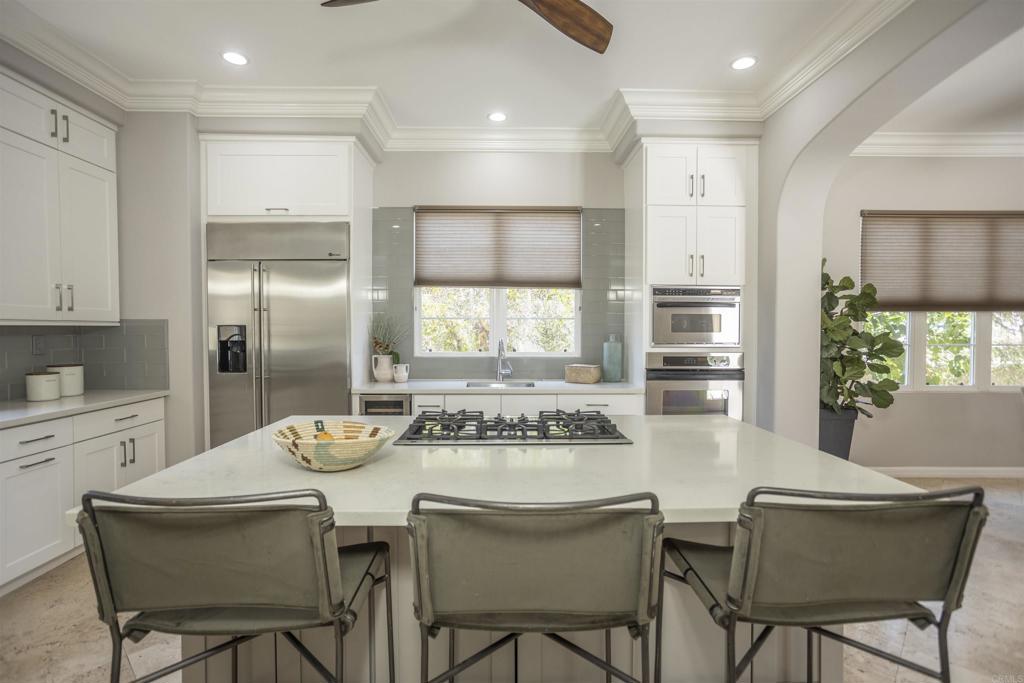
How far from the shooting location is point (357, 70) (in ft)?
10.0

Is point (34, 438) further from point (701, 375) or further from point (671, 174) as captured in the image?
point (671, 174)

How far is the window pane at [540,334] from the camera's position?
4.18m

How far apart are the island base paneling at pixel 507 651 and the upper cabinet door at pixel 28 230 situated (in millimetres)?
2376

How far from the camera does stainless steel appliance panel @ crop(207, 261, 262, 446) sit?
11.1ft

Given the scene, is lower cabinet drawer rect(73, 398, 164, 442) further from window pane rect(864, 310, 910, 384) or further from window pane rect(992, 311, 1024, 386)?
window pane rect(992, 311, 1024, 386)

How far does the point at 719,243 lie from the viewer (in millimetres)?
3480

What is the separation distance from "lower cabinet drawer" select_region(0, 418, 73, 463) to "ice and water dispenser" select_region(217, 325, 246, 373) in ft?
2.99

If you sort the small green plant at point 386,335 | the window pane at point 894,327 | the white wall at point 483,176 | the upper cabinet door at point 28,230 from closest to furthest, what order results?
the upper cabinet door at point 28,230
the small green plant at point 386,335
the white wall at point 483,176
the window pane at point 894,327

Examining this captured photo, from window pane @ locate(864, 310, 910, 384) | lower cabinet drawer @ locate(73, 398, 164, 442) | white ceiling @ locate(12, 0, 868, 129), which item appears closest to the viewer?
white ceiling @ locate(12, 0, 868, 129)

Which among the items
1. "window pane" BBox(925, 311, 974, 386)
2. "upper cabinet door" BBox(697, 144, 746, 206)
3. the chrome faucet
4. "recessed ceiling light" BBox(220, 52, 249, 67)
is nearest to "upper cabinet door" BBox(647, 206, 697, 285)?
"upper cabinet door" BBox(697, 144, 746, 206)

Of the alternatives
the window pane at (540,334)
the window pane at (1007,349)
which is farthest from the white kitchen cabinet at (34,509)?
the window pane at (1007,349)

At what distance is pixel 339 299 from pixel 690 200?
2.52 metres

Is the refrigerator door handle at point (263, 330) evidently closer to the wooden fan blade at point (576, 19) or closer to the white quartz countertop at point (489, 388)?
the white quartz countertop at point (489, 388)

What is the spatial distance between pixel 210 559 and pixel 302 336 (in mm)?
2582
